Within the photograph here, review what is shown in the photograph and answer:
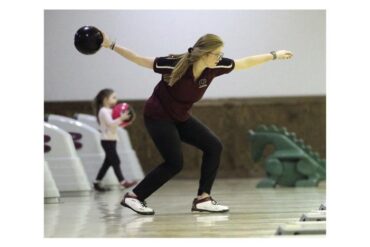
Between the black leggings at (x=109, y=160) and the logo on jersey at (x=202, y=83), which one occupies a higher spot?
the logo on jersey at (x=202, y=83)

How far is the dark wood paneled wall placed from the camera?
25.5 feet

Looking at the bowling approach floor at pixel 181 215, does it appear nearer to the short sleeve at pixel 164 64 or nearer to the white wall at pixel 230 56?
the short sleeve at pixel 164 64

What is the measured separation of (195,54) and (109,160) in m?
2.56

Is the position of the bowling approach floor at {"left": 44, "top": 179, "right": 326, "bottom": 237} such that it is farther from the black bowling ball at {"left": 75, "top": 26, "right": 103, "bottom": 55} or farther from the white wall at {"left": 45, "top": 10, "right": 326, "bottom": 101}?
the white wall at {"left": 45, "top": 10, "right": 326, "bottom": 101}

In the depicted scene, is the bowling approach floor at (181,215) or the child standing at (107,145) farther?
the child standing at (107,145)

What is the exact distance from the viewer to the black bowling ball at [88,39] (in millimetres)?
3646

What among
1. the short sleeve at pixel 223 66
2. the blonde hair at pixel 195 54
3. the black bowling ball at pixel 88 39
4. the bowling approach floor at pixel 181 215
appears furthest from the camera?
the short sleeve at pixel 223 66

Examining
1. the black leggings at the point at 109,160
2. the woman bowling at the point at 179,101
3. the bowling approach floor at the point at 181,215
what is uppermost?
the woman bowling at the point at 179,101

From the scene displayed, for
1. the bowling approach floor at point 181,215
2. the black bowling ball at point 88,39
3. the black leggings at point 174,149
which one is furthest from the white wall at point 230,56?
the black bowling ball at point 88,39

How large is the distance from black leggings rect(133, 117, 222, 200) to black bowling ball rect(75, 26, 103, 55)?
1.60 feet

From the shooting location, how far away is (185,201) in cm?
497

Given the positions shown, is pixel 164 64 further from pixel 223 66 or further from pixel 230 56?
pixel 230 56

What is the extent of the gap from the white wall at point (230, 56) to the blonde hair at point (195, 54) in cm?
391
